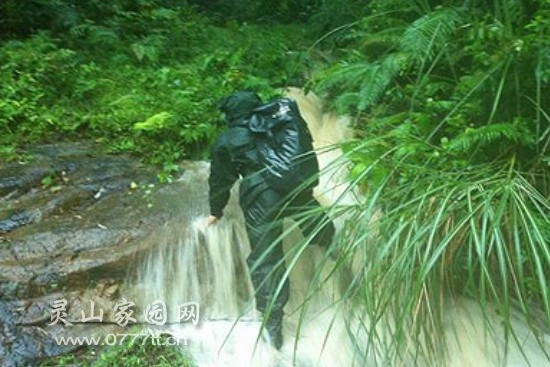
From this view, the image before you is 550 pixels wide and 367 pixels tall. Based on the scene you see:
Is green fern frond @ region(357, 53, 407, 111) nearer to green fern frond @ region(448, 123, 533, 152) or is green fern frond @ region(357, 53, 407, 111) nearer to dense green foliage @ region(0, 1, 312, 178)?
green fern frond @ region(448, 123, 533, 152)

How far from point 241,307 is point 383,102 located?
2.31 m

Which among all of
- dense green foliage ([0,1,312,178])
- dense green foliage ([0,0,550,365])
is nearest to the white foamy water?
dense green foliage ([0,0,550,365])

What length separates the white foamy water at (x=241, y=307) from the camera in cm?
358

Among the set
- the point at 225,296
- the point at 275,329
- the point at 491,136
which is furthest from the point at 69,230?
the point at 491,136

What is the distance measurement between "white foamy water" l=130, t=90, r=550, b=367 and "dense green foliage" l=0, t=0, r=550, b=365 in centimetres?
40

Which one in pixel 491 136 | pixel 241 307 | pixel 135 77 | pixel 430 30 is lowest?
pixel 241 307

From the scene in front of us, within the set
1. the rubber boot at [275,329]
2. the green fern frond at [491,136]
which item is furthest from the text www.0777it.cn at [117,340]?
the green fern frond at [491,136]

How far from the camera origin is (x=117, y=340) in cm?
384

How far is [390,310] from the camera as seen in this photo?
9.04 feet

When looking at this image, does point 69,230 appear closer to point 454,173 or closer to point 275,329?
point 275,329

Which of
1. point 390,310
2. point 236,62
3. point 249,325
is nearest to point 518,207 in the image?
point 390,310

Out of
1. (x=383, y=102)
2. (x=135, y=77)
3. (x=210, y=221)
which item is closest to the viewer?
(x=210, y=221)

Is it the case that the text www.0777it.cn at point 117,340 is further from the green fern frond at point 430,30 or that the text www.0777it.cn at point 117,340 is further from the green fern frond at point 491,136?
the green fern frond at point 430,30

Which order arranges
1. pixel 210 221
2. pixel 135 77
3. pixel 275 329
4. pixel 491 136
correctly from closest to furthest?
1. pixel 491 136
2. pixel 275 329
3. pixel 210 221
4. pixel 135 77
